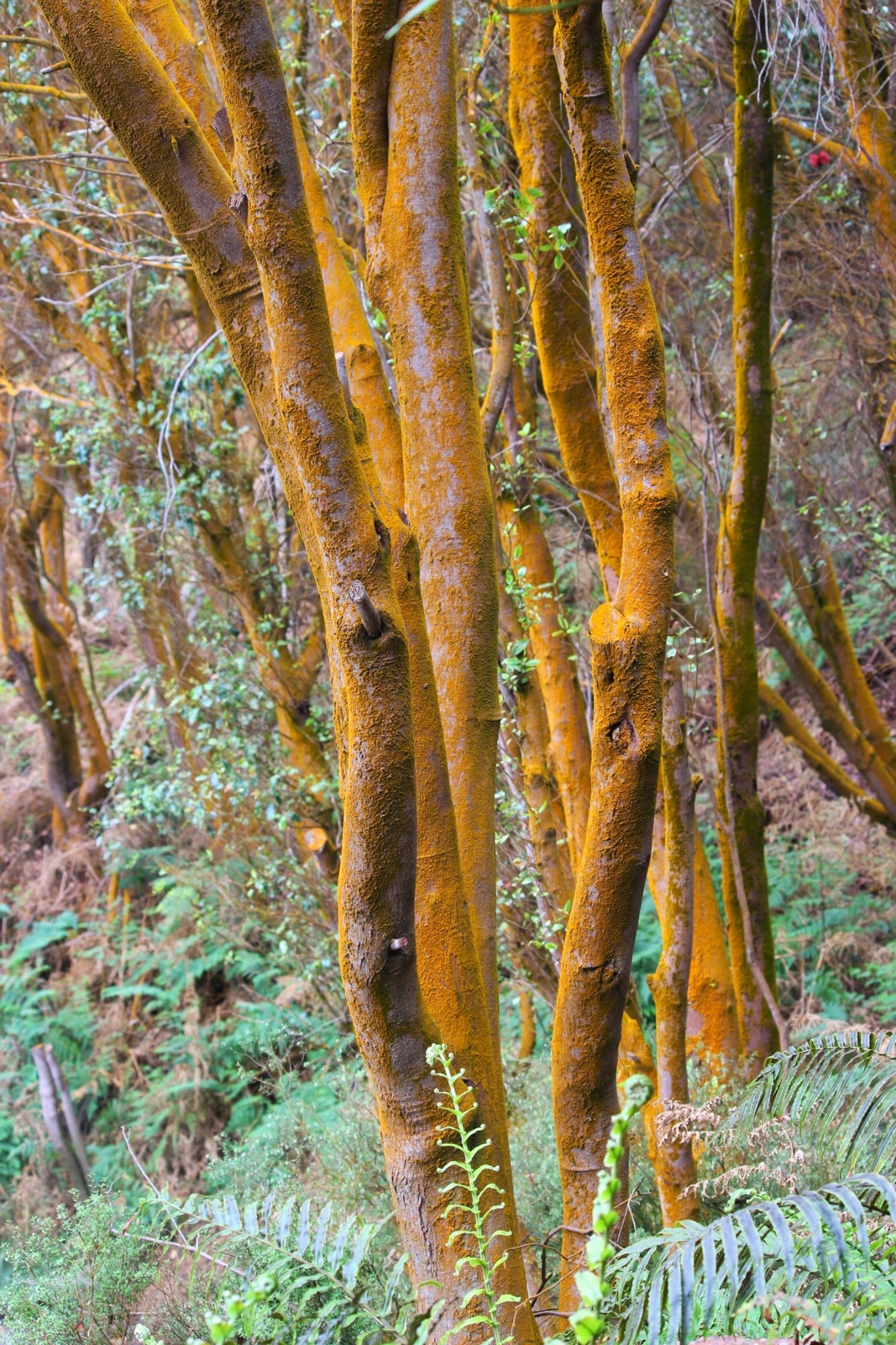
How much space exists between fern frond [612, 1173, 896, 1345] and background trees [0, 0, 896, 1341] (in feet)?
0.86

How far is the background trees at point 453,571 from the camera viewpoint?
1.96 meters

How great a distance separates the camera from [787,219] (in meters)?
6.66

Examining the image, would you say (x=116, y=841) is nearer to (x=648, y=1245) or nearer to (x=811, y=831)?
(x=811, y=831)

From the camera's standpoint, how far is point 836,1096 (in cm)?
236

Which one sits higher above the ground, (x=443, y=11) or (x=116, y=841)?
(x=443, y=11)

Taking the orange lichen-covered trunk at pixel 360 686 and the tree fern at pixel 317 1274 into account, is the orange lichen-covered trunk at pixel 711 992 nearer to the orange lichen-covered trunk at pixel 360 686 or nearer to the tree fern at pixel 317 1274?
the tree fern at pixel 317 1274

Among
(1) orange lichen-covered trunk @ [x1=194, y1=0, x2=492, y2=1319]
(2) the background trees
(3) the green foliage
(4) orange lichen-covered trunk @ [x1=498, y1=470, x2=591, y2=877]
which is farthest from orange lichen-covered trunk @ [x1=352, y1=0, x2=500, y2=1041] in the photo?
(3) the green foliage

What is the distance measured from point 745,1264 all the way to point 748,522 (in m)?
2.89

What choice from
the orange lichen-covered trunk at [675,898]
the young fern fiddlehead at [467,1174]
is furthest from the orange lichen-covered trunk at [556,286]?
the young fern fiddlehead at [467,1174]

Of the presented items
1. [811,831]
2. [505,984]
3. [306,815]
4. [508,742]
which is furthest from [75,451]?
[811,831]

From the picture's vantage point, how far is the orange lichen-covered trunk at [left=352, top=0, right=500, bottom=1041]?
233 cm

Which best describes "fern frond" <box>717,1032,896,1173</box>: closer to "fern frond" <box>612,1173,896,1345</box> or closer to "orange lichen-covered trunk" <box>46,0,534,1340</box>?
"fern frond" <box>612,1173,896,1345</box>

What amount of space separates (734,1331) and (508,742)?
291 centimetres

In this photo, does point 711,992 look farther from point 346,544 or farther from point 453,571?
point 346,544
